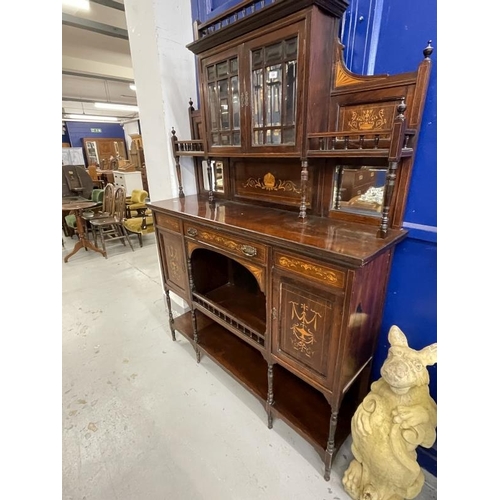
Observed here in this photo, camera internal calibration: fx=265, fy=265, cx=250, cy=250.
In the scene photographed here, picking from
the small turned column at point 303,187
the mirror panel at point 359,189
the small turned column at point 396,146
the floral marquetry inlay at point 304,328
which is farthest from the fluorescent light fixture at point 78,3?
the floral marquetry inlay at point 304,328

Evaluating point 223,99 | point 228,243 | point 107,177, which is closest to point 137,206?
point 223,99

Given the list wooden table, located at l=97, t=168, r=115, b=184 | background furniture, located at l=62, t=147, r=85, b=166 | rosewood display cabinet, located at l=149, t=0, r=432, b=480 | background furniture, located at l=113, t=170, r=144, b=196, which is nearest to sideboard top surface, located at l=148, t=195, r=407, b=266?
rosewood display cabinet, located at l=149, t=0, r=432, b=480

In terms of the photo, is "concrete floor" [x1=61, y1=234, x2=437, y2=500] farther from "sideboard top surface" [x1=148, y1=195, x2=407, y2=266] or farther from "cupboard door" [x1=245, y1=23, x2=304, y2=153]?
"cupboard door" [x1=245, y1=23, x2=304, y2=153]

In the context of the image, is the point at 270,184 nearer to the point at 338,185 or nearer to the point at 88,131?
the point at 338,185

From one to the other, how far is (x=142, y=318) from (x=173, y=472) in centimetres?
153

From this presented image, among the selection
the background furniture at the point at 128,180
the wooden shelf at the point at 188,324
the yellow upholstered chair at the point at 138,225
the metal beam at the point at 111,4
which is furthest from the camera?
the background furniture at the point at 128,180

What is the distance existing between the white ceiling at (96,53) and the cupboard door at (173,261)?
269 cm

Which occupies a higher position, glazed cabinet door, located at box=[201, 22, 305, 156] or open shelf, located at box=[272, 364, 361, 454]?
glazed cabinet door, located at box=[201, 22, 305, 156]

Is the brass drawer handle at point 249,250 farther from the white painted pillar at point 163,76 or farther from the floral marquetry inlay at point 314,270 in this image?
the white painted pillar at point 163,76

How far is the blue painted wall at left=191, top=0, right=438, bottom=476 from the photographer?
1021 mm

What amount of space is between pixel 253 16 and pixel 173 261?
4.90 feet

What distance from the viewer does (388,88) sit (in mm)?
1083

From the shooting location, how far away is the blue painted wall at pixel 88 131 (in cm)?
1038
